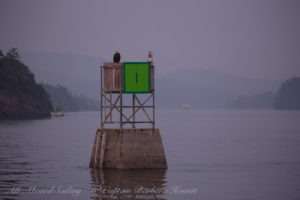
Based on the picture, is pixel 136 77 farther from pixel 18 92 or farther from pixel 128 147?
pixel 18 92

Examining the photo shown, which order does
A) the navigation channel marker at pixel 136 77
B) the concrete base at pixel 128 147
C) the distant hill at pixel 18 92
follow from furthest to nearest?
the distant hill at pixel 18 92 → the navigation channel marker at pixel 136 77 → the concrete base at pixel 128 147

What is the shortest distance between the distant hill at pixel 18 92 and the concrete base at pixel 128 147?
148 metres

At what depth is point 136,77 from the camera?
97.9ft

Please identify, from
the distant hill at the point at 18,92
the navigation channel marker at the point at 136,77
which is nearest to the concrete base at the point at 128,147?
the navigation channel marker at the point at 136,77

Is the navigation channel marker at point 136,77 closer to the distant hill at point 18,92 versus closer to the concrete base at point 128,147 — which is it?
the concrete base at point 128,147

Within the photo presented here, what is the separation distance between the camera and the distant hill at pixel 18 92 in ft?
573

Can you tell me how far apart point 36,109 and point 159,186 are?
168875 millimetres

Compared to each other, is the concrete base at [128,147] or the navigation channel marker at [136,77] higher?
the navigation channel marker at [136,77]

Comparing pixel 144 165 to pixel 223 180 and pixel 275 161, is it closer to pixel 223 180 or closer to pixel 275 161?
pixel 223 180

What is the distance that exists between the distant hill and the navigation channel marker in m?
148

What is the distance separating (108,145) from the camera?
2911cm

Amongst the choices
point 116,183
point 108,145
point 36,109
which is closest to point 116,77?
point 108,145

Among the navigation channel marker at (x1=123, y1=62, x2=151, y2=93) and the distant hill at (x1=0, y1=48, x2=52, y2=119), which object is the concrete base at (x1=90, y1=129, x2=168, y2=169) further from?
the distant hill at (x1=0, y1=48, x2=52, y2=119)

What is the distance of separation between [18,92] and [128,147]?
16017cm
